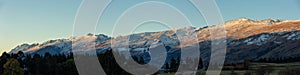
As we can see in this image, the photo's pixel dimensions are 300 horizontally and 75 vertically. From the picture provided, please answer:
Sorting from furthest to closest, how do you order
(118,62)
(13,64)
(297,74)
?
(118,62) < (13,64) < (297,74)

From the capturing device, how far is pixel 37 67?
122000 mm

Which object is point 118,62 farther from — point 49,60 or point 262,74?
point 262,74

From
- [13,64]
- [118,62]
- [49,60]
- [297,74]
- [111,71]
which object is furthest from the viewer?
[49,60]

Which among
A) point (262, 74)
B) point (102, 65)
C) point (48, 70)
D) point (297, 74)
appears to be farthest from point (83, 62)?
point (297, 74)

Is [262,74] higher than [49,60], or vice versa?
[49,60]

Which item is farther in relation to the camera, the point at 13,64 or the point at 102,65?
the point at 102,65

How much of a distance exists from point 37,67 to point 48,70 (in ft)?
12.8

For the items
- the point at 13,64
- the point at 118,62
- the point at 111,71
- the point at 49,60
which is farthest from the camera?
the point at 49,60

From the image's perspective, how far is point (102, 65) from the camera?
Result: 371ft

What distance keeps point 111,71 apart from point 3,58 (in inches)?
1525

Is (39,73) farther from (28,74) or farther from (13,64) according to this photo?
(13,64)

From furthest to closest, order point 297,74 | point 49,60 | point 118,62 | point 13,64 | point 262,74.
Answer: point 49,60 → point 118,62 → point 13,64 → point 262,74 → point 297,74

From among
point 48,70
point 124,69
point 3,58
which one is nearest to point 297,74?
point 124,69

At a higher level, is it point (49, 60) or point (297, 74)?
point (49, 60)
